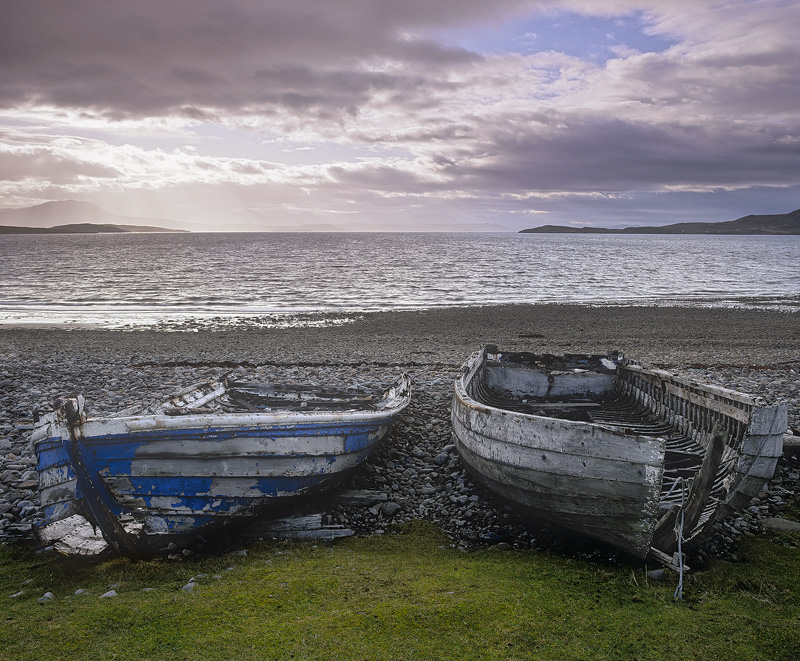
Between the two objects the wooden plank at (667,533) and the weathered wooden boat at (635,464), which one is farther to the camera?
the wooden plank at (667,533)

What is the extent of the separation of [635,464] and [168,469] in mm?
5360

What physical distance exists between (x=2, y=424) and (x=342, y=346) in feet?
43.3

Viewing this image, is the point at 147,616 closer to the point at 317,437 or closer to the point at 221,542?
the point at 221,542

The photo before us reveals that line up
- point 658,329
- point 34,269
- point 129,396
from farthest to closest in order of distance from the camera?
point 34,269 → point 658,329 → point 129,396

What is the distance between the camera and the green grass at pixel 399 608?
180 inches

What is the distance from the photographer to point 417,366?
18547 millimetres

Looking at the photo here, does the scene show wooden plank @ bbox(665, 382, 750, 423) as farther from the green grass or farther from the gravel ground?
the green grass

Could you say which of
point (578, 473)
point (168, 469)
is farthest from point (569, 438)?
point (168, 469)

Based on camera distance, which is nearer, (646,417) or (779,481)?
(779,481)

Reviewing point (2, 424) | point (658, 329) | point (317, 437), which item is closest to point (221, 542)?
point (317, 437)

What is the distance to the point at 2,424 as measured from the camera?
11000mm

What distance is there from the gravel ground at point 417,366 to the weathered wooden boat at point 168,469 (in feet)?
1.94

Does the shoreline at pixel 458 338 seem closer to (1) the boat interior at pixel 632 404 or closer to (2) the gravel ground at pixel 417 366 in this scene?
(2) the gravel ground at pixel 417 366

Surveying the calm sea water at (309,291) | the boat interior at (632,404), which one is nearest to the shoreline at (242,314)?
the calm sea water at (309,291)
